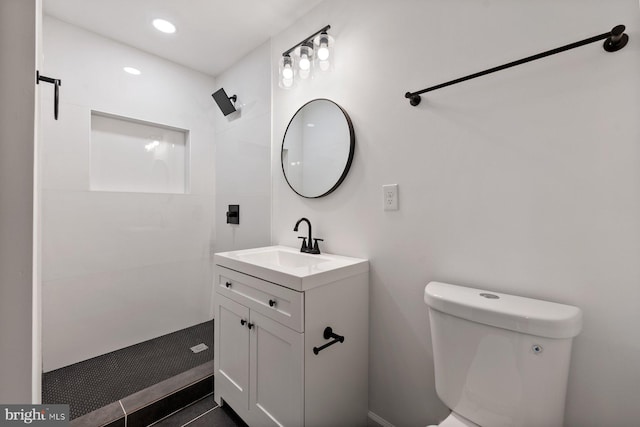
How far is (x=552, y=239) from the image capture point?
3.08ft

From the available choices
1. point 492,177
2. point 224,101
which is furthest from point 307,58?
point 492,177

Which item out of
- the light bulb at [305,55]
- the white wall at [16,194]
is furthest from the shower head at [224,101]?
the white wall at [16,194]

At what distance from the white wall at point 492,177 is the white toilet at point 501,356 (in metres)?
0.16

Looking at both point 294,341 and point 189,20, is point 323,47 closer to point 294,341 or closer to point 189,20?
point 189,20

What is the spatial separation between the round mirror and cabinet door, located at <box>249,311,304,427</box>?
804mm

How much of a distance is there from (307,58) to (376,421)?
202 cm

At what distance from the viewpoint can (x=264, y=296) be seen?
1.26 meters

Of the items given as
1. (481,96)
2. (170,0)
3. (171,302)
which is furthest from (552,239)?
(171,302)

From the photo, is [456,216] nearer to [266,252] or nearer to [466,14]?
[466,14]

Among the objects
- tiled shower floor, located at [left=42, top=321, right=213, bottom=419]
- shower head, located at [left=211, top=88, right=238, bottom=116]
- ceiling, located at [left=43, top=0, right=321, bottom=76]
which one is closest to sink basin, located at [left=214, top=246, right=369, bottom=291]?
tiled shower floor, located at [left=42, top=321, right=213, bottom=419]

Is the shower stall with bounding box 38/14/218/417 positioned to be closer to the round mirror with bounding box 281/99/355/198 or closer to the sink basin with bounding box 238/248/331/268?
the sink basin with bounding box 238/248/331/268

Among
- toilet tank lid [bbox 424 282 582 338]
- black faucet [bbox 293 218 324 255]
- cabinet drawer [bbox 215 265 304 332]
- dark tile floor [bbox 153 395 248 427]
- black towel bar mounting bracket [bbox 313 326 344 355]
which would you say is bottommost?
dark tile floor [bbox 153 395 248 427]

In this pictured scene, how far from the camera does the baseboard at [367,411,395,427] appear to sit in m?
1.35

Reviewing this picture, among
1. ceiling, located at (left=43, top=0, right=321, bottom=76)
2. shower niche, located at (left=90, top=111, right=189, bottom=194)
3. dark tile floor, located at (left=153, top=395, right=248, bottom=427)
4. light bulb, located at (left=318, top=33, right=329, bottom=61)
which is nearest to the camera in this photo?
dark tile floor, located at (left=153, top=395, right=248, bottom=427)
